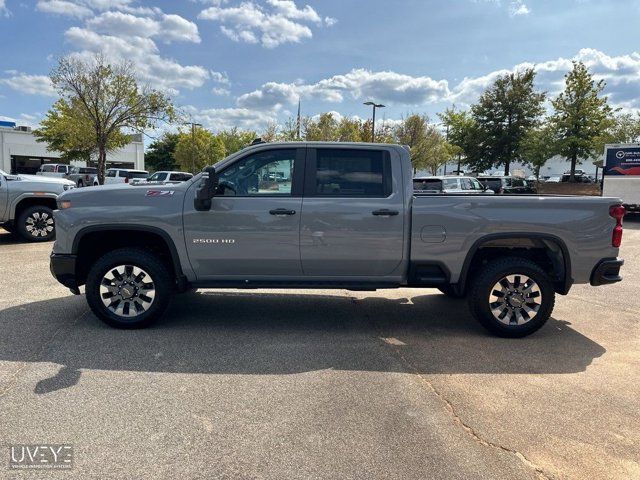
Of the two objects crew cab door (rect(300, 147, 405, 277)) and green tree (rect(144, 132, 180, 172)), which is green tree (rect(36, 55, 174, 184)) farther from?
green tree (rect(144, 132, 180, 172))

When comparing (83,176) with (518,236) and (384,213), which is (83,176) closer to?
(384,213)

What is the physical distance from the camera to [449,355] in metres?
4.51

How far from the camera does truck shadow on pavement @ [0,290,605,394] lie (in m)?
4.18

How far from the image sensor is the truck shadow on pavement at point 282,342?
13.7ft

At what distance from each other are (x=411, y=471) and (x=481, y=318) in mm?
2556

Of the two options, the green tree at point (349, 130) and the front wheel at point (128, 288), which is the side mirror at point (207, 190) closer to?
the front wheel at point (128, 288)

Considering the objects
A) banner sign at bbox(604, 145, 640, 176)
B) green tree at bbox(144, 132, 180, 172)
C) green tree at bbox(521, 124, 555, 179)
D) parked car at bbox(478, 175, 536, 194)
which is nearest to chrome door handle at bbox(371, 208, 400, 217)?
banner sign at bbox(604, 145, 640, 176)

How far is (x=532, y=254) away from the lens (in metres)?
5.21

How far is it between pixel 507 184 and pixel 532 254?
29.1m

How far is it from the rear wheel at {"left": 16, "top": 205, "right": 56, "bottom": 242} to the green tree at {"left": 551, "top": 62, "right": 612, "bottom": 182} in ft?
101

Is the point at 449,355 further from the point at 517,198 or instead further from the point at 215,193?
the point at 215,193

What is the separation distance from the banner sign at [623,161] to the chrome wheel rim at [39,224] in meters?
21.0

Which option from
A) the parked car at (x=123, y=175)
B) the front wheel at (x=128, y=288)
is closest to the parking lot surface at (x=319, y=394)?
the front wheel at (x=128, y=288)

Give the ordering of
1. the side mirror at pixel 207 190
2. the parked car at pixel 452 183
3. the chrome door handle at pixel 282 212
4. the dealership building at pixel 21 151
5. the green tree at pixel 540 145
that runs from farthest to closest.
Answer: the dealership building at pixel 21 151 < the green tree at pixel 540 145 < the parked car at pixel 452 183 < the chrome door handle at pixel 282 212 < the side mirror at pixel 207 190
